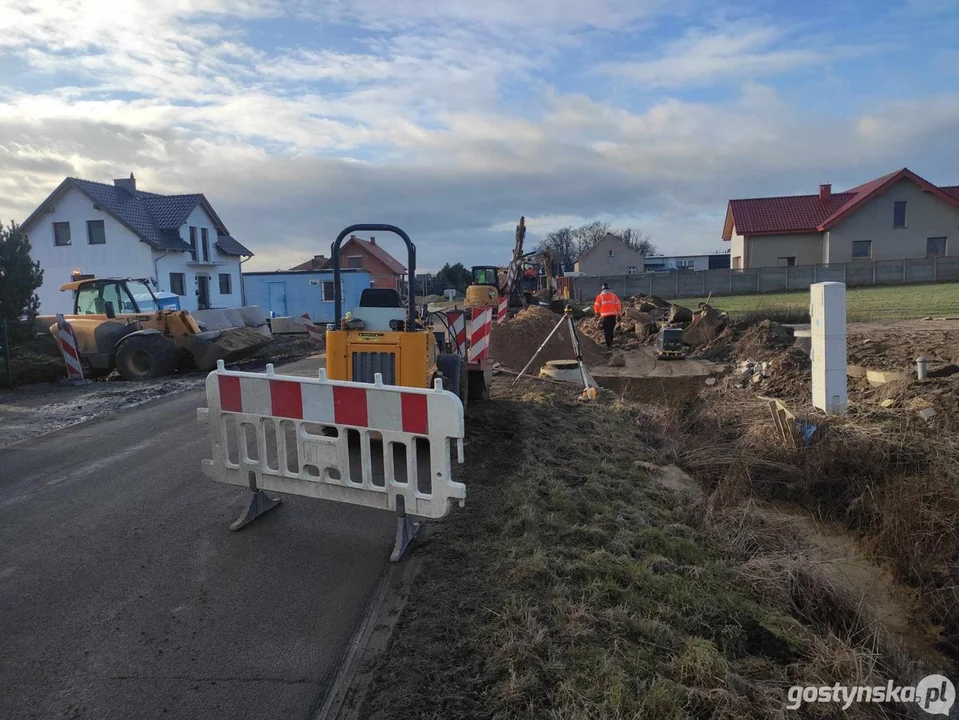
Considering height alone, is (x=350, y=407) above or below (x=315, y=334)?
below

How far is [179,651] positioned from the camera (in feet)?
11.6

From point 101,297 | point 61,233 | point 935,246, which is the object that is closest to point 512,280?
point 101,297

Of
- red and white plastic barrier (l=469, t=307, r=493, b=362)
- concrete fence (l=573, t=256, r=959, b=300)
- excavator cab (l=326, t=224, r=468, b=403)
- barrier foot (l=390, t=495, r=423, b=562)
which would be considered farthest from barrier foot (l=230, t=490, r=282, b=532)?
concrete fence (l=573, t=256, r=959, b=300)

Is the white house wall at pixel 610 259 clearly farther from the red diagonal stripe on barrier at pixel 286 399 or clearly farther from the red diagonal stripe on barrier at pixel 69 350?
the red diagonal stripe on barrier at pixel 286 399

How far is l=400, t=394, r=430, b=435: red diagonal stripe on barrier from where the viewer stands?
172 inches

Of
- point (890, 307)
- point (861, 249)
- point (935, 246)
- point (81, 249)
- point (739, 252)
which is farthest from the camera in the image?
point (739, 252)

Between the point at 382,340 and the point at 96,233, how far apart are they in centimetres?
3412

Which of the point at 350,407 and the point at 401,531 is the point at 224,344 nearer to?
the point at 350,407

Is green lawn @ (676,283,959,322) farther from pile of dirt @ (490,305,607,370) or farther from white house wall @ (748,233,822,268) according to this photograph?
white house wall @ (748,233,822,268)

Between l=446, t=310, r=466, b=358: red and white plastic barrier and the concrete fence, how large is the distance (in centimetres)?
Result: 3169

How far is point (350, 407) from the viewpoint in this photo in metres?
4.73

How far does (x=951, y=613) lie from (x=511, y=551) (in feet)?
10.7

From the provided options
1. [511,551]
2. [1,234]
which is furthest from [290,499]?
[1,234]

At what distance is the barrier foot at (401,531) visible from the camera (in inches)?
180
